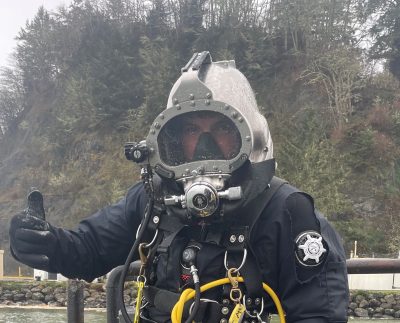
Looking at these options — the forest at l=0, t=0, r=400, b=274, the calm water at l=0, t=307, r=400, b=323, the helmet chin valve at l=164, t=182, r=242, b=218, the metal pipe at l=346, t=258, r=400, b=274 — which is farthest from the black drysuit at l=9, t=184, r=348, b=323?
the forest at l=0, t=0, r=400, b=274

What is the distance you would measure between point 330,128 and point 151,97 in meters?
9.58

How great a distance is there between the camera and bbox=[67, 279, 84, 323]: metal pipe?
2.39 meters

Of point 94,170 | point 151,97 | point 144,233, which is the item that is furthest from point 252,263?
point 94,170

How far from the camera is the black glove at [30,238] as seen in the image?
1967 millimetres

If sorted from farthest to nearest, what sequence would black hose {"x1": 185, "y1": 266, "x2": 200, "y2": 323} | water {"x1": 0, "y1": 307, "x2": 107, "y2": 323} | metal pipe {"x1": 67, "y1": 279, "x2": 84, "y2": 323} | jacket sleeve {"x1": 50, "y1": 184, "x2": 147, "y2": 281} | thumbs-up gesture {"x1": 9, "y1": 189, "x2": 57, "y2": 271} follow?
water {"x1": 0, "y1": 307, "x2": 107, "y2": 323}, metal pipe {"x1": 67, "y1": 279, "x2": 84, "y2": 323}, jacket sleeve {"x1": 50, "y1": 184, "x2": 147, "y2": 281}, thumbs-up gesture {"x1": 9, "y1": 189, "x2": 57, "y2": 271}, black hose {"x1": 185, "y1": 266, "x2": 200, "y2": 323}

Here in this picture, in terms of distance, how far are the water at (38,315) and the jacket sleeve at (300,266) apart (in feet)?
47.8

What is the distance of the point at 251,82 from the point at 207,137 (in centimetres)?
3092

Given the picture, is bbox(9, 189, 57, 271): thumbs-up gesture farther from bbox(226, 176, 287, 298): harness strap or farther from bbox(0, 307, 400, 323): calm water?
bbox(0, 307, 400, 323): calm water

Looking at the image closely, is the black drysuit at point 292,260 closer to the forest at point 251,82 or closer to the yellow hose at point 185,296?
the yellow hose at point 185,296

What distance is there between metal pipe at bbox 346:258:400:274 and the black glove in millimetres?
1104

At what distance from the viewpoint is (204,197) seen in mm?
1768

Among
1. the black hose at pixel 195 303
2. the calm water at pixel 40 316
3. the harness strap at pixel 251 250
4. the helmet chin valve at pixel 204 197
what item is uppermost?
the helmet chin valve at pixel 204 197

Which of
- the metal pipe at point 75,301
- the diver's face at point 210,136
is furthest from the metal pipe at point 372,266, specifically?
the metal pipe at point 75,301

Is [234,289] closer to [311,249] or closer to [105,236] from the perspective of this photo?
[311,249]
